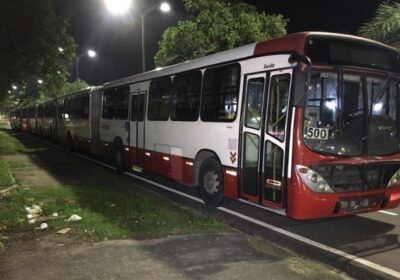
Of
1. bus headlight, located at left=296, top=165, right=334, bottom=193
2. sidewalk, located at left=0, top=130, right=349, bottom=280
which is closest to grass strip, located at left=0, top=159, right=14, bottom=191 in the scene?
sidewalk, located at left=0, top=130, right=349, bottom=280

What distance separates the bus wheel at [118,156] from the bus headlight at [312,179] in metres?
9.25

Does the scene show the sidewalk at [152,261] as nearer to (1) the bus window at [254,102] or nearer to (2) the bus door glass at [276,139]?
(2) the bus door glass at [276,139]

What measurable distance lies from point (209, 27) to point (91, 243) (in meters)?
15.3

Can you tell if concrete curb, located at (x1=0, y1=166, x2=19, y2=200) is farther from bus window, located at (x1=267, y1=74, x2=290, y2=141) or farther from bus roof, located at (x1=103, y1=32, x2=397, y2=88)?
bus window, located at (x1=267, y1=74, x2=290, y2=141)

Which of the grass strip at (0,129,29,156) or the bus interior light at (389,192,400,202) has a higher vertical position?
the bus interior light at (389,192,400,202)

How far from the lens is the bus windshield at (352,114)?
738 cm

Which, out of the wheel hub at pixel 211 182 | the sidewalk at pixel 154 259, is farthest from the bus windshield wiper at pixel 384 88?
the wheel hub at pixel 211 182

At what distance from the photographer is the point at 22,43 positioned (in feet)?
72.4

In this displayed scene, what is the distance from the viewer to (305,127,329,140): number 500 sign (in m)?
7.34

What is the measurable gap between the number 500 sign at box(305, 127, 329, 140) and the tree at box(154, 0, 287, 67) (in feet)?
43.4

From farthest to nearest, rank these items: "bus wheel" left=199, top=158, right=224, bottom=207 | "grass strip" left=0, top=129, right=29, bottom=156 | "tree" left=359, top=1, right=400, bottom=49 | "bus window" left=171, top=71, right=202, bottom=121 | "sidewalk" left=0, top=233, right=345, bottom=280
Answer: "grass strip" left=0, top=129, right=29, bottom=156 < "tree" left=359, top=1, right=400, bottom=49 < "bus window" left=171, top=71, right=202, bottom=121 < "bus wheel" left=199, top=158, right=224, bottom=207 < "sidewalk" left=0, top=233, right=345, bottom=280

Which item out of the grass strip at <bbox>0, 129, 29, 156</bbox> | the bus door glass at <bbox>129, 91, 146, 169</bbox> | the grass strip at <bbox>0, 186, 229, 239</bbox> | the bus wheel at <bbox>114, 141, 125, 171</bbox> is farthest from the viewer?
the grass strip at <bbox>0, 129, 29, 156</bbox>

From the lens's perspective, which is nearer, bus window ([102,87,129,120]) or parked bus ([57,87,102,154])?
bus window ([102,87,129,120])

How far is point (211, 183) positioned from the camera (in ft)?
32.8
